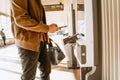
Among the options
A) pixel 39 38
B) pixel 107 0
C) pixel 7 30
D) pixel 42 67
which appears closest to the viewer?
pixel 107 0

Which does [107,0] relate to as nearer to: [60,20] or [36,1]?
[36,1]

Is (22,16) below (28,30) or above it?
above

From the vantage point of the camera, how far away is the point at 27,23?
163 cm

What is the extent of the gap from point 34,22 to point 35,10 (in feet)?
0.43

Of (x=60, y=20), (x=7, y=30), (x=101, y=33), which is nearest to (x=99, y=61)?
(x=101, y=33)

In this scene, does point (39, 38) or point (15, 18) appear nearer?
point (15, 18)

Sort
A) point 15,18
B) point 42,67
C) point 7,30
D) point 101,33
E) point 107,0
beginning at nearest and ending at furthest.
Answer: point 107,0 < point 101,33 < point 15,18 < point 42,67 < point 7,30

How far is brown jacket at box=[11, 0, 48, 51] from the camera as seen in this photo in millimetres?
1631

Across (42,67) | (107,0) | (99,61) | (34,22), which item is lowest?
(42,67)

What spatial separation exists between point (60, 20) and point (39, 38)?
21.1 feet

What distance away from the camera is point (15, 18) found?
5.41 feet

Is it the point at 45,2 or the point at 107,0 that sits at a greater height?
the point at 45,2

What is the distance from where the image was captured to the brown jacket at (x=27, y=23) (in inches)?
64.2

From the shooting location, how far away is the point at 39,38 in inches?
69.7
